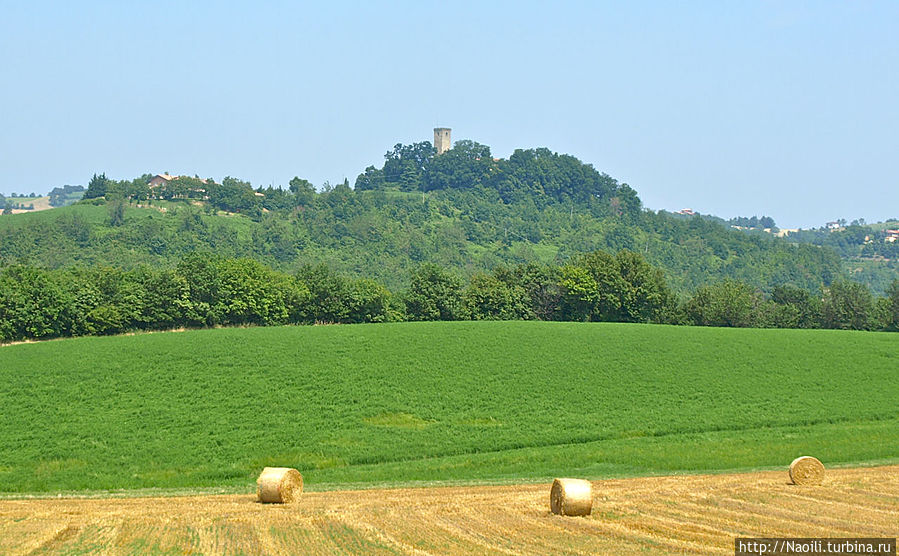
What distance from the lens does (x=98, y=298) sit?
64438 mm

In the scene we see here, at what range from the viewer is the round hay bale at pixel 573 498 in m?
19.6

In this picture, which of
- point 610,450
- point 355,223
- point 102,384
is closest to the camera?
point 610,450

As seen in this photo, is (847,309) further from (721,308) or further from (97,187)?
(97,187)

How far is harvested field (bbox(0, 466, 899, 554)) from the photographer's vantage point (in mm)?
17219

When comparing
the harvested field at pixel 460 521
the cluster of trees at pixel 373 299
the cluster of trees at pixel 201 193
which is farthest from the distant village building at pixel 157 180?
the harvested field at pixel 460 521

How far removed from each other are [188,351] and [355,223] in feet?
425

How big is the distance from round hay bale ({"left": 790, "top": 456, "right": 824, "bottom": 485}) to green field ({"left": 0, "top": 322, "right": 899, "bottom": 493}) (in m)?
4.57

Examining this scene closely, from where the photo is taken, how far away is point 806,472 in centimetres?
2366

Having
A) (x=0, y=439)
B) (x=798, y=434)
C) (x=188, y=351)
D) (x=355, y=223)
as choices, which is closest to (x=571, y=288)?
(x=188, y=351)

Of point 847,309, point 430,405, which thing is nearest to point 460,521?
point 430,405

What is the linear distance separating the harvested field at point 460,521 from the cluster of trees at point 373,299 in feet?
141

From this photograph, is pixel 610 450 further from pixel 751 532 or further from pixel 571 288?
pixel 571 288

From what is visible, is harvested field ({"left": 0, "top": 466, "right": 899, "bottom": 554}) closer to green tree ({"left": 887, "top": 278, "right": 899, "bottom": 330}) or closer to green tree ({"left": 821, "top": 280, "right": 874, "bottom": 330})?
green tree ({"left": 821, "top": 280, "right": 874, "bottom": 330})

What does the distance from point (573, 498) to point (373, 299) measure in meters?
58.4
